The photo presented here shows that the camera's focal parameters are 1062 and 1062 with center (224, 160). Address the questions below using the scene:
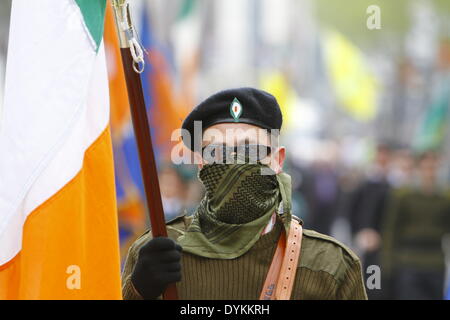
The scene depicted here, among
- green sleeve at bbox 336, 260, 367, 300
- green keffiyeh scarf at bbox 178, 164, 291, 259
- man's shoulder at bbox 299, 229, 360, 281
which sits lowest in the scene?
green sleeve at bbox 336, 260, 367, 300

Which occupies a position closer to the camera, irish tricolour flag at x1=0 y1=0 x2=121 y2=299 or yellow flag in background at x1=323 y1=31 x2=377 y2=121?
irish tricolour flag at x1=0 y1=0 x2=121 y2=299

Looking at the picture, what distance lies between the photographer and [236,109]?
13.1ft

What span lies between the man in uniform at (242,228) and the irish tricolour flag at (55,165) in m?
0.19

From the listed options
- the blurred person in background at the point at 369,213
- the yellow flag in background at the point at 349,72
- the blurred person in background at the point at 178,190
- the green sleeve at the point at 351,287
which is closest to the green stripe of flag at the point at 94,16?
the green sleeve at the point at 351,287

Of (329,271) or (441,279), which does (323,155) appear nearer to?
(441,279)

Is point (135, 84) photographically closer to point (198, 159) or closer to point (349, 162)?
point (198, 159)

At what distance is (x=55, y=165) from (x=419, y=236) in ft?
24.1

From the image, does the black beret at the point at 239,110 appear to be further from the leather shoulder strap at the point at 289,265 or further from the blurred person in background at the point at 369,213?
the blurred person in background at the point at 369,213

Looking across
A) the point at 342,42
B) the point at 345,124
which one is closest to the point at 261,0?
the point at 345,124

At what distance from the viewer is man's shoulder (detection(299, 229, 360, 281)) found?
3.82 meters

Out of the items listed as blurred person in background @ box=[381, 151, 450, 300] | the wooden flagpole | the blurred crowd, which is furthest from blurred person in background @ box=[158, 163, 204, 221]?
the wooden flagpole

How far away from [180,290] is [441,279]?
702cm

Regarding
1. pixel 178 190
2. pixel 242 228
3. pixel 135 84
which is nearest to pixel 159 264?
pixel 242 228

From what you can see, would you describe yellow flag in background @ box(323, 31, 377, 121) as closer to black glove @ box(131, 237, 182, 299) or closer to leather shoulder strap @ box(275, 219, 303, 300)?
leather shoulder strap @ box(275, 219, 303, 300)
